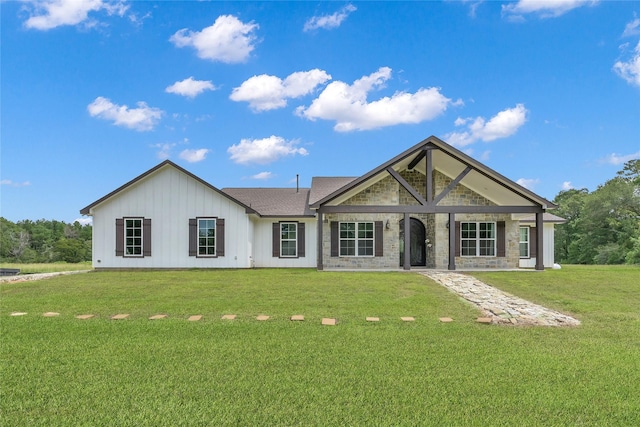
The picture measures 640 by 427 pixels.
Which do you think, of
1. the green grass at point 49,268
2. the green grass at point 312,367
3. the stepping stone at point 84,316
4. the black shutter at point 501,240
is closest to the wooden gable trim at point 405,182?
the black shutter at point 501,240

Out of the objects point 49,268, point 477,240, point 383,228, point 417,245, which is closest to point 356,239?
point 383,228

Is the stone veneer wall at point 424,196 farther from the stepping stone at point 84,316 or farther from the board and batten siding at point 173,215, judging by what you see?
the stepping stone at point 84,316

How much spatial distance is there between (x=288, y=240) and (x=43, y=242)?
43798 millimetres

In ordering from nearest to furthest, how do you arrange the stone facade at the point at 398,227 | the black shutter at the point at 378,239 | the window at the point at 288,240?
the stone facade at the point at 398,227 < the black shutter at the point at 378,239 < the window at the point at 288,240

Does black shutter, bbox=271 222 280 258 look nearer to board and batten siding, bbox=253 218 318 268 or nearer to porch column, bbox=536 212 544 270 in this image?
board and batten siding, bbox=253 218 318 268

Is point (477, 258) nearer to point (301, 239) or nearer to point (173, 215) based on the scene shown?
point (301, 239)

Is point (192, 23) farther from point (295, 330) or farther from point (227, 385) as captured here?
point (227, 385)

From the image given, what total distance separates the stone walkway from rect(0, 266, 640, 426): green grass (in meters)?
0.44

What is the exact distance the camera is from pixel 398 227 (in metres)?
18.0

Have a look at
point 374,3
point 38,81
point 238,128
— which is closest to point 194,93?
point 238,128

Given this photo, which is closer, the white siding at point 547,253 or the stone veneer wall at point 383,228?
the stone veneer wall at point 383,228

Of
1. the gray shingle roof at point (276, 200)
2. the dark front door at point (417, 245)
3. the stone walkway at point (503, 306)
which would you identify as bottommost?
the stone walkway at point (503, 306)

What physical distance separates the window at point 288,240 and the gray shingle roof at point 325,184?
1685 millimetres

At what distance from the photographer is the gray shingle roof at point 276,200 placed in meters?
18.9
